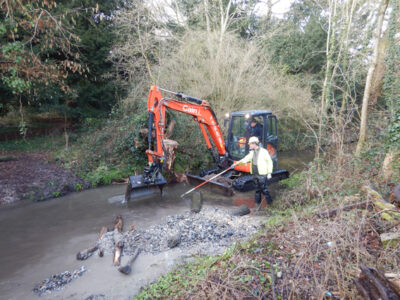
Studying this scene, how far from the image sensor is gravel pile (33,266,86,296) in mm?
4020

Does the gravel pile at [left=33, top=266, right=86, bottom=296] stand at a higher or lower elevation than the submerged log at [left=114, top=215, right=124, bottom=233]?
higher

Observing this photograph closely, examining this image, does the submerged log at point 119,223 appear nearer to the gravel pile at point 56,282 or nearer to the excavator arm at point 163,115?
the gravel pile at point 56,282

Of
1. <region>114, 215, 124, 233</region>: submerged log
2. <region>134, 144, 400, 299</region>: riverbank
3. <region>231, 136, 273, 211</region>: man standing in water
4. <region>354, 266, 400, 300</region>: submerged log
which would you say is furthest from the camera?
<region>231, 136, 273, 211</region>: man standing in water

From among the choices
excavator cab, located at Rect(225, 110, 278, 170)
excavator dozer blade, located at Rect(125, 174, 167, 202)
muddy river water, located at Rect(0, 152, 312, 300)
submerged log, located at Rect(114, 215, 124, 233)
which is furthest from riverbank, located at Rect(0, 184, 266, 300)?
excavator cab, located at Rect(225, 110, 278, 170)

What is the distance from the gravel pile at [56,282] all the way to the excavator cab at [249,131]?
5630mm

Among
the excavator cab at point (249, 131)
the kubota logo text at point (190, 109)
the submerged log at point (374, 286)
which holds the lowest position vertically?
the submerged log at point (374, 286)

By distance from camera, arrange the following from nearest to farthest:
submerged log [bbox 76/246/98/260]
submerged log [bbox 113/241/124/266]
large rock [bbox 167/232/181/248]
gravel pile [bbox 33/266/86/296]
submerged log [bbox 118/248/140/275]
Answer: gravel pile [bbox 33/266/86/296], submerged log [bbox 118/248/140/275], submerged log [bbox 113/241/124/266], submerged log [bbox 76/246/98/260], large rock [bbox 167/232/181/248]

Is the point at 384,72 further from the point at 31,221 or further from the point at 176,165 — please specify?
the point at 31,221

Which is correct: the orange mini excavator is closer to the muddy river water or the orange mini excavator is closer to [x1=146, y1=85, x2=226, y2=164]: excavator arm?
[x1=146, y1=85, x2=226, y2=164]: excavator arm

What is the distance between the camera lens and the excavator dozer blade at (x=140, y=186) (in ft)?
23.9

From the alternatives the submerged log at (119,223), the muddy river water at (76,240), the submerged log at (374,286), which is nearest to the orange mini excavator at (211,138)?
the muddy river water at (76,240)

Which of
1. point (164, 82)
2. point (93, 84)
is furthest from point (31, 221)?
point (93, 84)

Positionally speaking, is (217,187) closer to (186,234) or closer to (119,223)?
(186,234)

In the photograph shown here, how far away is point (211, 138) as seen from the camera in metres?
9.16
